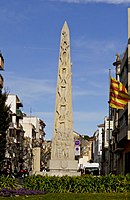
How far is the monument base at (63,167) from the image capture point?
28062 millimetres

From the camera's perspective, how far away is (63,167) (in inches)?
1107

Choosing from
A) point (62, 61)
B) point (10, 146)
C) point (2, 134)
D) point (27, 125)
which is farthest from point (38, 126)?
point (62, 61)

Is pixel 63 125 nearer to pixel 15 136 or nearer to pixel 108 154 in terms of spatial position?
pixel 108 154

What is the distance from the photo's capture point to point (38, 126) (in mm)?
158625

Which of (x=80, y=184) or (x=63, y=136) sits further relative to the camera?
(x=63, y=136)

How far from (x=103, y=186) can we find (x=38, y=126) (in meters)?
134

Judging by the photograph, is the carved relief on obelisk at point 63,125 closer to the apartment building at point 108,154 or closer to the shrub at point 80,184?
the shrub at point 80,184

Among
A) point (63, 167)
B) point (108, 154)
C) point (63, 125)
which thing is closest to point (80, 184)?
point (63, 167)

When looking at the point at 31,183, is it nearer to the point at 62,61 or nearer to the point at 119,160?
the point at 62,61

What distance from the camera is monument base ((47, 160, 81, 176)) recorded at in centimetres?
2806

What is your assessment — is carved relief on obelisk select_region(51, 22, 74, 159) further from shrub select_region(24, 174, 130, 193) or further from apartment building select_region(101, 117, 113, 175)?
apartment building select_region(101, 117, 113, 175)

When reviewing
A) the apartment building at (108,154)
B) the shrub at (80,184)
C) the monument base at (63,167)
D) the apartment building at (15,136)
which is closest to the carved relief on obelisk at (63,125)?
the monument base at (63,167)

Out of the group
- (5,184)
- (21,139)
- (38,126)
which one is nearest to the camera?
(5,184)

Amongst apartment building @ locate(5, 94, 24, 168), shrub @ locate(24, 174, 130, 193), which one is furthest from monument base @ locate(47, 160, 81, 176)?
apartment building @ locate(5, 94, 24, 168)
